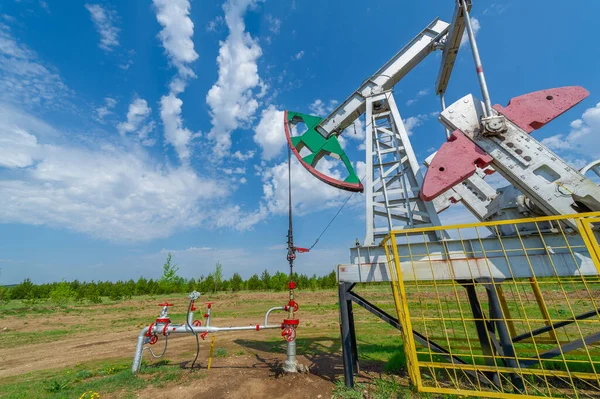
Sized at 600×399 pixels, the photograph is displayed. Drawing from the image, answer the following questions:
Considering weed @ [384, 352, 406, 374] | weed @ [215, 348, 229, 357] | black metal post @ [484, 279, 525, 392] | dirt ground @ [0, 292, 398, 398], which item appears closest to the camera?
black metal post @ [484, 279, 525, 392]

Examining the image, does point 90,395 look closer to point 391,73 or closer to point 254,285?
point 391,73

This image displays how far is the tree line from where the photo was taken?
3281cm

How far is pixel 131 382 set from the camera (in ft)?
14.4

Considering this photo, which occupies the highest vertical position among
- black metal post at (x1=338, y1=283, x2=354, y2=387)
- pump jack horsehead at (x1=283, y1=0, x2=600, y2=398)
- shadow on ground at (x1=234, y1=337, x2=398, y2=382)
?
pump jack horsehead at (x1=283, y1=0, x2=600, y2=398)

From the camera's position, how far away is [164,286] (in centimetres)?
3609

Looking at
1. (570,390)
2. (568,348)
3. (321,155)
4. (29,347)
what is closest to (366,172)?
(321,155)

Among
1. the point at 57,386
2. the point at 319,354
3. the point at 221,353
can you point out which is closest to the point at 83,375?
the point at 57,386

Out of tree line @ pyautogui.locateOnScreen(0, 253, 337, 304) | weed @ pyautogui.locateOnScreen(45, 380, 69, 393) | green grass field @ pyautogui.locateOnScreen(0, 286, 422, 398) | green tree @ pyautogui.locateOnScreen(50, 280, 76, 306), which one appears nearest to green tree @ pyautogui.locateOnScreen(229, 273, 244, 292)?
tree line @ pyautogui.locateOnScreen(0, 253, 337, 304)

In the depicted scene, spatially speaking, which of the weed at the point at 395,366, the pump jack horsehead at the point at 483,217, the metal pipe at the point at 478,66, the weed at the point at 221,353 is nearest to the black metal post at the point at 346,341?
the pump jack horsehead at the point at 483,217

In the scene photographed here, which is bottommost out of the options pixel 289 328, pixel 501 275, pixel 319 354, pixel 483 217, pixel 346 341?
pixel 319 354

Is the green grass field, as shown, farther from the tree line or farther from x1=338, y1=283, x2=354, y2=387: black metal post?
the tree line

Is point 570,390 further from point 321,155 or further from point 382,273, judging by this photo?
point 321,155

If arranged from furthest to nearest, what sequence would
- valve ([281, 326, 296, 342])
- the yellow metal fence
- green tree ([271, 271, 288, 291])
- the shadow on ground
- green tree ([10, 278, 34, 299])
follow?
green tree ([271, 271, 288, 291]) < green tree ([10, 278, 34, 299]) < the shadow on ground < valve ([281, 326, 296, 342]) < the yellow metal fence

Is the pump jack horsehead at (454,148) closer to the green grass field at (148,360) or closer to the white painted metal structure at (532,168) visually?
the white painted metal structure at (532,168)
